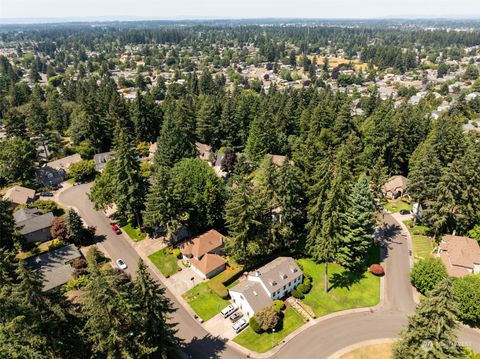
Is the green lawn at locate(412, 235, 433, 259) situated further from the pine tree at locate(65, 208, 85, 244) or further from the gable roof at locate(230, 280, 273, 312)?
the pine tree at locate(65, 208, 85, 244)

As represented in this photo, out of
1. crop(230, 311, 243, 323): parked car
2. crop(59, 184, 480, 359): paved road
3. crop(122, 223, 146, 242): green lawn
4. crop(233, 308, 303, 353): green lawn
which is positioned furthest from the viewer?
crop(122, 223, 146, 242): green lawn

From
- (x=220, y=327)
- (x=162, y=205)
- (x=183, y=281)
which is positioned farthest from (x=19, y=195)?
(x=220, y=327)

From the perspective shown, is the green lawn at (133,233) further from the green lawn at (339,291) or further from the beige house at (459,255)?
the beige house at (459,255)

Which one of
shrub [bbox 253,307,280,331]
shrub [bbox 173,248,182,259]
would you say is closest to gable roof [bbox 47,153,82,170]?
shrub [bbox 173,248,182,259]

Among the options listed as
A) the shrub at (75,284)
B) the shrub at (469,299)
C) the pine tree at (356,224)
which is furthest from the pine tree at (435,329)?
the shrub at (75,284)

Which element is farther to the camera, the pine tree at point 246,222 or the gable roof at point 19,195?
the gable roof at point 19,195

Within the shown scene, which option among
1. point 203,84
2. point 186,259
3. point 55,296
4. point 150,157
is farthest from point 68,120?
point 55,296

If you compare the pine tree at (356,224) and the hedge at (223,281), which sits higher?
the pine tree at (356,224)
